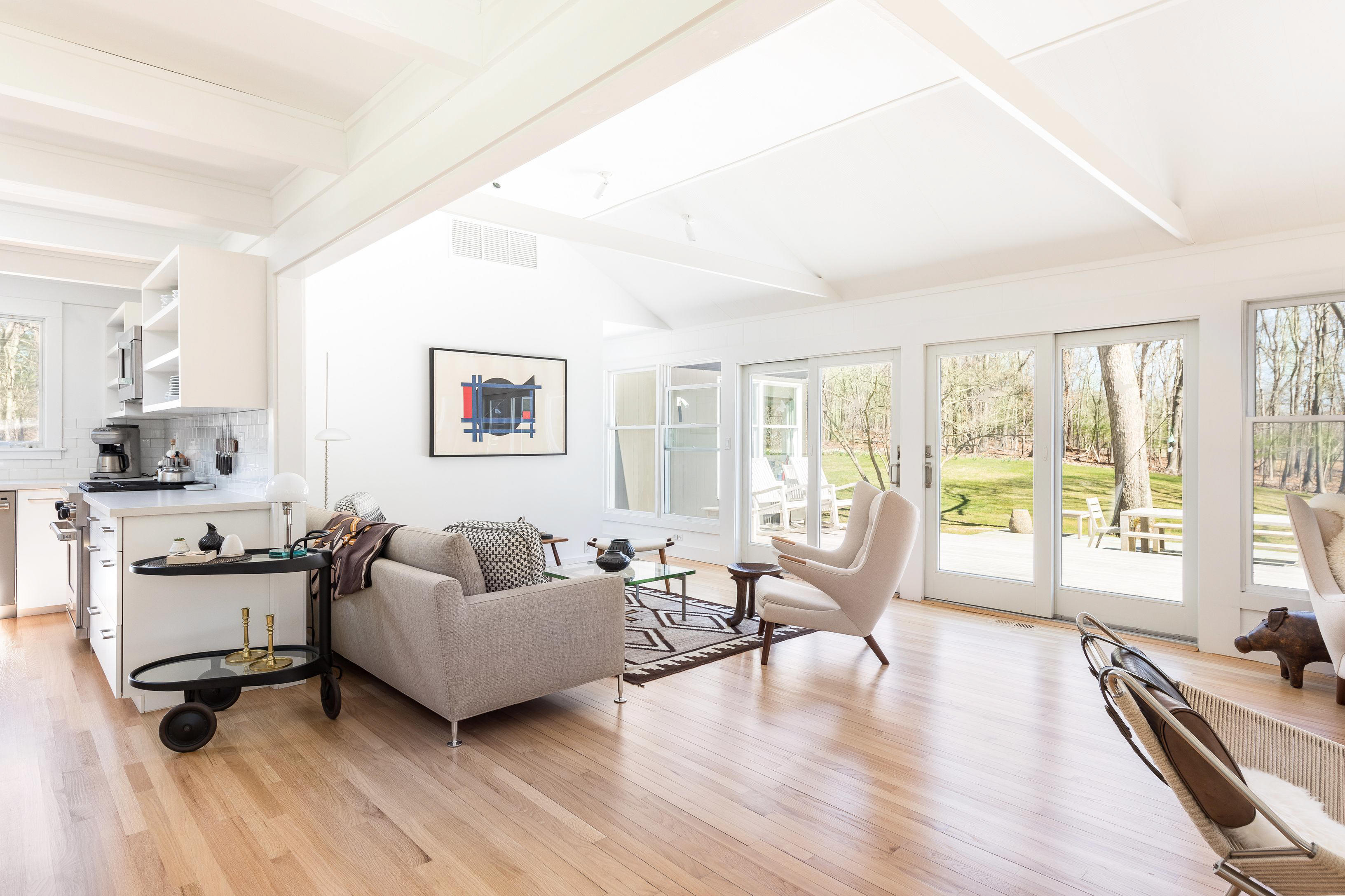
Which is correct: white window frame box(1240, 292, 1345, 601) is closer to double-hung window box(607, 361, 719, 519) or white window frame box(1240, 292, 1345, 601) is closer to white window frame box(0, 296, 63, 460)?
double-hung window box(607, 361, 719, 519)

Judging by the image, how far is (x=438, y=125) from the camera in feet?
8.95

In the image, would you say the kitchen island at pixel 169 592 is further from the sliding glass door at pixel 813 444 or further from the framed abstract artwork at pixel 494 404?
the sliding glass door at pixel 813 444

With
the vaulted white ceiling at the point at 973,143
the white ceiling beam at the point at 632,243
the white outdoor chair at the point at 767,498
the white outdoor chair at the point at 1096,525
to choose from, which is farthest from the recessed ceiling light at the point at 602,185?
the white outdoor chair at the point at 1096,525

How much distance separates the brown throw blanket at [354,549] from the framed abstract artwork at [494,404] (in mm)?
2458

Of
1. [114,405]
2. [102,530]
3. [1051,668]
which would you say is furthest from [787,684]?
[114,405]

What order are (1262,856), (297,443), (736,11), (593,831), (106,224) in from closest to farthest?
(1262,856) → (736,11) → (593,831) → (297,443) → (106,224)

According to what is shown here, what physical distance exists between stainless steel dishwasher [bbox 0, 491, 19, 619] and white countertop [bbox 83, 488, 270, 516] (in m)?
1.28

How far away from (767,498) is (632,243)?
3123 millimetres

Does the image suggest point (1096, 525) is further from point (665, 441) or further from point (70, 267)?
point (70, 267)

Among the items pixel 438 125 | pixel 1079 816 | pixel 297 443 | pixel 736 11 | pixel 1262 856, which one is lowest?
pixel 1079 816

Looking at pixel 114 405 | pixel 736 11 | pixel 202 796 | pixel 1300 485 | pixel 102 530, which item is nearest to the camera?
pixel 736 11

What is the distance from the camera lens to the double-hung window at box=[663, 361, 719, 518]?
7.71 metres

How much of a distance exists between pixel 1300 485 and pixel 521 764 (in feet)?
14.9

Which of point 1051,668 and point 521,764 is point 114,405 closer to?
point 521,764
